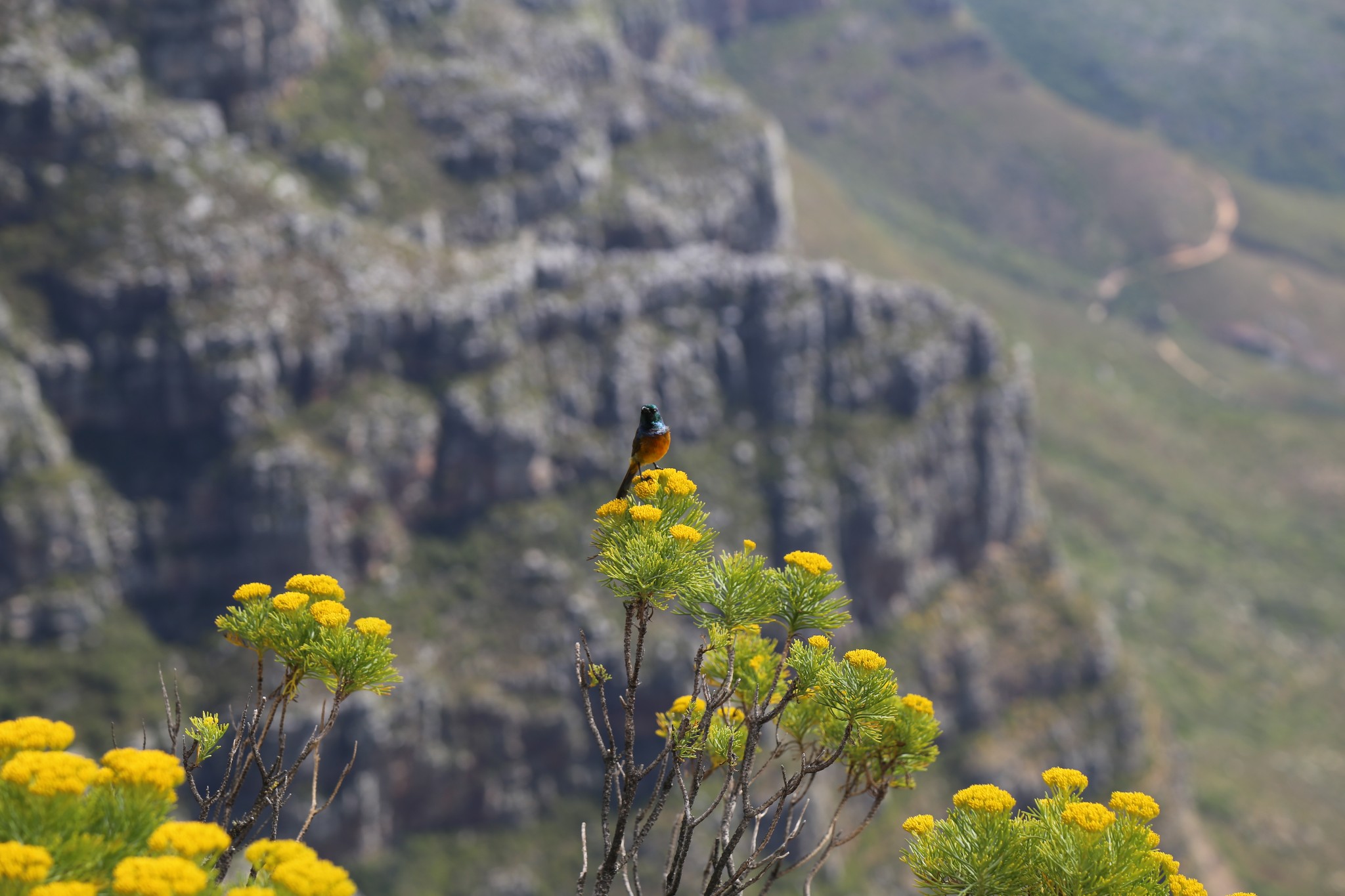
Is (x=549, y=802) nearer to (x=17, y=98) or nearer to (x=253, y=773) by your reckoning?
(x=253, y=773)

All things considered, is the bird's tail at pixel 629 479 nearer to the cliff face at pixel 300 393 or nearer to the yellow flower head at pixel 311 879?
the yellow flower head at pixel 311 879

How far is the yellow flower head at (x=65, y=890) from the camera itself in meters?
10.4

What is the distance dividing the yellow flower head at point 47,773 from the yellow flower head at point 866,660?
33.4ft

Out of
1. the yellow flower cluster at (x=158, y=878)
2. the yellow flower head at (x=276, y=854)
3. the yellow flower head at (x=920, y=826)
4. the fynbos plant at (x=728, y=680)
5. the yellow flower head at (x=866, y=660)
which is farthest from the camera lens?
the yellow flower head at (x=920, y=826)

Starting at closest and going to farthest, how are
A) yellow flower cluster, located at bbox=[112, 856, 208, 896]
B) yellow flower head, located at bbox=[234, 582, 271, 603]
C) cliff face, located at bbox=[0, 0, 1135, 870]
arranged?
1. yellow flower cluster, located at bbox=[112, 856, 208, 896]
2. yellow flower head, located at bbox=[234, 582, 271, 603]
3. cliff face, located at bbox=[0, 0, 1135, 870]

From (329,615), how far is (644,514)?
4954 millimetres

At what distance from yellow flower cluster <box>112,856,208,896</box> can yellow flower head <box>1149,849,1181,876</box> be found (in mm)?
12641

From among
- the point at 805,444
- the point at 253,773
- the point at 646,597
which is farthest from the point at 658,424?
the point at 805,444

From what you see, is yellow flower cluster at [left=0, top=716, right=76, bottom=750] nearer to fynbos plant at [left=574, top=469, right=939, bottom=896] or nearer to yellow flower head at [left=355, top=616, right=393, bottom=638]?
yellow flower head at [left=355, top=616, right=393, bottom=638]

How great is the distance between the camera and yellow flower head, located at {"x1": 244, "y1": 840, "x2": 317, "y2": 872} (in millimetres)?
12000

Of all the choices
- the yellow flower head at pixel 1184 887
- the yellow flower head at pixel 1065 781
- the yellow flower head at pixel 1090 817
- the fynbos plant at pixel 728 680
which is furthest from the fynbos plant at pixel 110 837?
the yellow flower head at pixel 1184 887

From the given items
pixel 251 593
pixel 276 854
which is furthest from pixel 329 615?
pixel 276 854

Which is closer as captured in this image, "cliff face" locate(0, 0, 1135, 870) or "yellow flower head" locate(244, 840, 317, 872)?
"yellow flower head" locate(244, 840, 317, 872)

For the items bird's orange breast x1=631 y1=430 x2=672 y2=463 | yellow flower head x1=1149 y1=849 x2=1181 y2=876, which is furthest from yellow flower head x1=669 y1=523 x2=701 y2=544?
yellow flower head x1=1149 y1=849 x2=1181 y2=876
